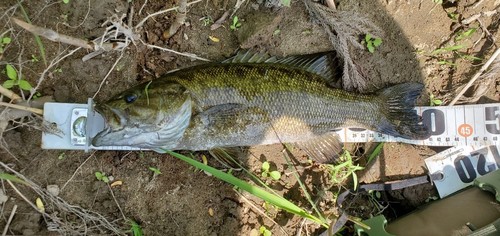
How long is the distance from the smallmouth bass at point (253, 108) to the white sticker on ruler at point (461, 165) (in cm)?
40

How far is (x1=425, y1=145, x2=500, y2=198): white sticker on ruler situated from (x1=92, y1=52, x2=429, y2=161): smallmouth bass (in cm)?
40

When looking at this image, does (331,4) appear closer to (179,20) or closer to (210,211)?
(179,20)

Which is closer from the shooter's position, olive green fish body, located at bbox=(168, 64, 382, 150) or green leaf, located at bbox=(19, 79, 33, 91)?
olive green fish body, located at bbox=(168, 64, 382, 150)

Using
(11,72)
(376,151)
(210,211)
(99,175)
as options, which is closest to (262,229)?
(210,211)

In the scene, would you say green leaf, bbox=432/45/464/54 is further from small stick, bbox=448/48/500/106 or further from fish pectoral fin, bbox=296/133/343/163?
fish pectoral fin, bbox=296/133/343/163

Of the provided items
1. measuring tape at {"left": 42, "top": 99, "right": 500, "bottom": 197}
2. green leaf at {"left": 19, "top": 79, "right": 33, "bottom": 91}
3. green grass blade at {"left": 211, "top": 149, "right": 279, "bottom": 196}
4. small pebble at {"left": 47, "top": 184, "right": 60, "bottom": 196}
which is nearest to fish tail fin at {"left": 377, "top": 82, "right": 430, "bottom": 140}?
measuring tape at {"left": 42, "top": 99, "right": 500, "bottom": 197}

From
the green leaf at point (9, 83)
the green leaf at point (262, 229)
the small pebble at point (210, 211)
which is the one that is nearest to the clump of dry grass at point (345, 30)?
the green leaf at point (262, 229)

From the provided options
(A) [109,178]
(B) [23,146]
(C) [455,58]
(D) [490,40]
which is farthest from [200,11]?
(D) [490,40]

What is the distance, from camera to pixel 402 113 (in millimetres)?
3686

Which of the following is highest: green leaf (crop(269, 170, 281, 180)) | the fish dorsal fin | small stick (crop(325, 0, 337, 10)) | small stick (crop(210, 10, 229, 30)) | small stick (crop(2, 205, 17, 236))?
small stick (crop(325, 0, 337, 10))

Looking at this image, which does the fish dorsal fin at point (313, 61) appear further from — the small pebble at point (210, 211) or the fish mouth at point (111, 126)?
the small pebble at point (210, 211)

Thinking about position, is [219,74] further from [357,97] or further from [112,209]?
[112,209]

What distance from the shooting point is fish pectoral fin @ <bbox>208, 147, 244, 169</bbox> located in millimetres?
3596

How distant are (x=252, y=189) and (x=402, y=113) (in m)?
1.45
